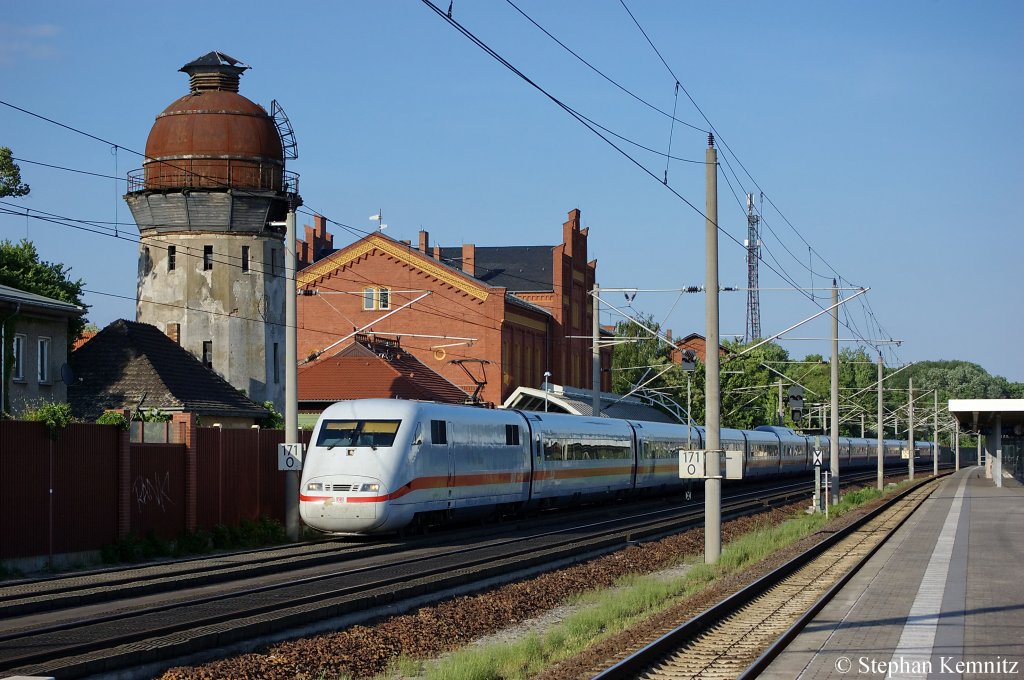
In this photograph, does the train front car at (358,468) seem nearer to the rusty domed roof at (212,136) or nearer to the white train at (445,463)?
the white train at (445,463)

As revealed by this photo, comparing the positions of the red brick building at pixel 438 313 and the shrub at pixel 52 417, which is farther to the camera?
the red brick building at pixel 438 313

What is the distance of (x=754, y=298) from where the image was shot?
12206 centimetres

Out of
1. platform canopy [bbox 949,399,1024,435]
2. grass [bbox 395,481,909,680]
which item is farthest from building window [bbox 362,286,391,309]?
grass [bbox 395,481,909,680]

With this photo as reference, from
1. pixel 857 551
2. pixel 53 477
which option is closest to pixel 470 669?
pixel 53 477

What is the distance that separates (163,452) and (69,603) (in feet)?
30.4

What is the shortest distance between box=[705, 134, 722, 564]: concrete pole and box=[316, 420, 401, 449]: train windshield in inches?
260

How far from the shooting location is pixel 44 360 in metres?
37.5

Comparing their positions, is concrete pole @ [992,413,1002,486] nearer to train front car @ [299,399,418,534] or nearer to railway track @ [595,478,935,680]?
railway track @ [595,478,935,680]

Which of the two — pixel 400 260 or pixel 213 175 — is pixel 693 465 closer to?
pixel 213 175

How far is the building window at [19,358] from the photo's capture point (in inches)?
1416

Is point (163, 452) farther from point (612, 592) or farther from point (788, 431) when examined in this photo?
point (788, 431)

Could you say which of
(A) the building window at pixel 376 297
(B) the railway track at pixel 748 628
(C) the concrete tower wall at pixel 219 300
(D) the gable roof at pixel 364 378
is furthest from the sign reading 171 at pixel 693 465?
(A) the building window at pixel 376 297

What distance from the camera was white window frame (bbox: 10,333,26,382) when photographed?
3597 centimetres

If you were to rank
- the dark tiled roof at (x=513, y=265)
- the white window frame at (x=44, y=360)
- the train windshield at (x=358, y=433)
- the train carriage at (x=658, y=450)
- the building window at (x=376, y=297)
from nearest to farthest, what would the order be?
the train windshield at (x=358, y=433) < the white window frame at (x=44, y=360) < the train carriage at (x=658, y=450) < the building window at (x=376, y=297) < the dark tiled roof at (x=513, y=265)
